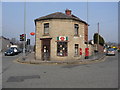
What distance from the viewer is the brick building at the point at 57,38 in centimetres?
1752

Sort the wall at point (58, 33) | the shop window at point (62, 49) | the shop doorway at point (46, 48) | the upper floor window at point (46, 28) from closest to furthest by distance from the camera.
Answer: the wall at point (58, 33), the shop window at point (62, 49), the shop doorway at point (46, 48), the upper floor window at point (46, 28)

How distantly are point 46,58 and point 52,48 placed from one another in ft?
5.43

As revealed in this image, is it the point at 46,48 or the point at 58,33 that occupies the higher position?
the point at 58,33

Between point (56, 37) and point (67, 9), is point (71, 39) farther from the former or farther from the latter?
point (67, 9)

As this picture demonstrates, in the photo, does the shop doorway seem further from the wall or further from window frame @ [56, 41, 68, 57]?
window frame @ [56, 41, 68, 57]

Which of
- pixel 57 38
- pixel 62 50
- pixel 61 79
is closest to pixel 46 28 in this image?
pixel 57 38

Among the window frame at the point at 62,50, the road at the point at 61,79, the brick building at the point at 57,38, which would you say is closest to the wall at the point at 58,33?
the brick building at the point at 57,38

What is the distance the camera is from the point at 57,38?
1748 cm

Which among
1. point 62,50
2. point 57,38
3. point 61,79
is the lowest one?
point 61,79

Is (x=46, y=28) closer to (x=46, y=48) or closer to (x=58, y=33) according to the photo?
(x=58, y=33)

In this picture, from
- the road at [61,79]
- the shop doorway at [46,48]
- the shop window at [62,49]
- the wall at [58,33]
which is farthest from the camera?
the shop doorway at [46,48]

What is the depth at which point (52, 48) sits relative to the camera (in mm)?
17500

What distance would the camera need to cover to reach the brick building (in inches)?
690

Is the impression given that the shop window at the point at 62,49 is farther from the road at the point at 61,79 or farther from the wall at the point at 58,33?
the road at the point at 61,79
